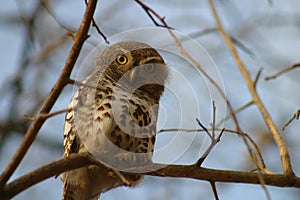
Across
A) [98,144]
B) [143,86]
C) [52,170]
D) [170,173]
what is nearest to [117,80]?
[143,86]

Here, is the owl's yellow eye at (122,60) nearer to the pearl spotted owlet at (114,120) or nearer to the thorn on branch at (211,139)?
the pearl spotted owlet at (114,120)

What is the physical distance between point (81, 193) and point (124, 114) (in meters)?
0.72

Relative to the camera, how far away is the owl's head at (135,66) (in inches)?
178

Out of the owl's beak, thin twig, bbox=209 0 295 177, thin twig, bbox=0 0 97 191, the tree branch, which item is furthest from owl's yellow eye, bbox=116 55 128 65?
thin twig, bbox=0 0 97 191

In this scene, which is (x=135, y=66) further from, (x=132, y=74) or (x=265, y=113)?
(x=265, y=113)

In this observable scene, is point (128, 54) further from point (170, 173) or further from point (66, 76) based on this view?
point (66, 76)

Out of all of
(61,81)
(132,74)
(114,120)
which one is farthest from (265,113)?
(61,81)

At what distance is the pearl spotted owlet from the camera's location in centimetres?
406

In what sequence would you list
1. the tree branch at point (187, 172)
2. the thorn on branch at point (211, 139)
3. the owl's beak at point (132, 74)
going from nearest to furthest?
1. the tree branch at point (187, 172)
2. the thorn on branch at point (211, 139)
3. the owl's beak at point (132, 74)

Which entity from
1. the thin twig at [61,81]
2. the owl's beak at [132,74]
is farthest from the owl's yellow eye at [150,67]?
the thin twig at [61,81]

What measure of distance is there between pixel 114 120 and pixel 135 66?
0.68 meters

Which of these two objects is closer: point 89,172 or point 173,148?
point 89,172

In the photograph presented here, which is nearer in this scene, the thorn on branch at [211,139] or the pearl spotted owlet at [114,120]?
the thorn on branch at [211,139]

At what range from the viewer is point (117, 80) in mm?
4469
